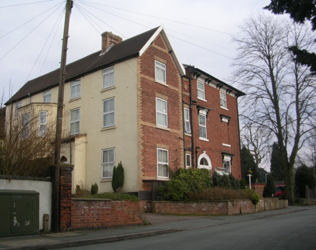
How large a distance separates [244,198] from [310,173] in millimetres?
21891

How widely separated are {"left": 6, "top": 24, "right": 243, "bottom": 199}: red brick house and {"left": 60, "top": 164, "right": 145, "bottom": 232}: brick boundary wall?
22.1ft

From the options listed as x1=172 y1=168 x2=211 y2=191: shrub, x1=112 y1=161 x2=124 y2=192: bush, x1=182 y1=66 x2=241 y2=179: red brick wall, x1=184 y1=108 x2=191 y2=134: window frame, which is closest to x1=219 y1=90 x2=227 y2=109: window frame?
x1=182 y1=66 x2=241 y2=179: red brick wall

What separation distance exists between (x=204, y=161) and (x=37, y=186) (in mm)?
18227

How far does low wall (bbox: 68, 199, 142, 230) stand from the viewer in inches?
532

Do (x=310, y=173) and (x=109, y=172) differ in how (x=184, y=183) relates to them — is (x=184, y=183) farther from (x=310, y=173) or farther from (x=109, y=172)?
(x=310, y=173)

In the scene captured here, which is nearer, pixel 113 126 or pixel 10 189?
pixel 10 189

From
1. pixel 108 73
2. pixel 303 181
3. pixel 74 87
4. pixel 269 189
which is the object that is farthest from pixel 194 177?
pixel 303 181

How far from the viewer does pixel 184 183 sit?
2230cm

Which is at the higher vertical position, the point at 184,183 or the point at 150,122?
the point at 150,122

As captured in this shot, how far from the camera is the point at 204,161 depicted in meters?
29.1

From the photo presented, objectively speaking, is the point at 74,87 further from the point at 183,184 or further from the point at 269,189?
the point at 269,189

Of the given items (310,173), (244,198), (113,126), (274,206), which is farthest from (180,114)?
(310,173)

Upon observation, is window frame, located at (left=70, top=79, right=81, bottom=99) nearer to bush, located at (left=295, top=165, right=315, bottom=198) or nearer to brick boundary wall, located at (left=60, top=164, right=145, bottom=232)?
brick boundary wall, located at (left=60, top=164, right=145, bottom=232)

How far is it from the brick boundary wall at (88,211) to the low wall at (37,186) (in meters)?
0.45
